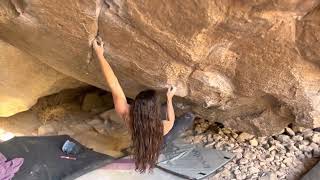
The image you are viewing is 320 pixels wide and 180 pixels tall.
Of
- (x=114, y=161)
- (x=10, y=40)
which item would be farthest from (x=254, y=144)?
(x=10, y=40)

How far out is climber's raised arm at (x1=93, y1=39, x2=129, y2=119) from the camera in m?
2.00

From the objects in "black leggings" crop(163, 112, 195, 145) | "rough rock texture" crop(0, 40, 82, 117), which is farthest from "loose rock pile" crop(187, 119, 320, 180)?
"rough rock texture" crop(0, 40, 82, 117)

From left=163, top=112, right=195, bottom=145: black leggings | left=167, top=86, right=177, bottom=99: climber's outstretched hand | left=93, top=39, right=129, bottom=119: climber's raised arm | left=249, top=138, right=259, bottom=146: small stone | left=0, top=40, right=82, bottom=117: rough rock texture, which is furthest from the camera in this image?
left=249, top=138, right=259, bottom=146: small stone

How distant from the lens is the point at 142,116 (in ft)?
6.66

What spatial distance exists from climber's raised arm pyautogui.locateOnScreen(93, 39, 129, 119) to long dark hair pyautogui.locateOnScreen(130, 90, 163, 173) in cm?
4

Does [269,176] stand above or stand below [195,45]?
below

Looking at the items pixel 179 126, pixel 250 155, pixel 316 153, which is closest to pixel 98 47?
pixel 179 126

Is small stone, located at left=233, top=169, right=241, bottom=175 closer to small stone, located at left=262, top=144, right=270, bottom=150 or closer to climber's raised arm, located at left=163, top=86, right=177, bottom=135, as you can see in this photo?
small stone, located at left=262, top=144, right=270, bottom=150

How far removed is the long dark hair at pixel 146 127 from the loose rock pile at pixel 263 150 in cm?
59

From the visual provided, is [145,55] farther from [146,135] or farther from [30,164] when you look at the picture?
[30,164]

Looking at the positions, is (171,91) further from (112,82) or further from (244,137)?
(244,137)

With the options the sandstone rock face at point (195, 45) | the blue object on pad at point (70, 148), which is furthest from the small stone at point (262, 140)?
the blue object on pad at point (70, 148)

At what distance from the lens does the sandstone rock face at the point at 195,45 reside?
70.6 inches

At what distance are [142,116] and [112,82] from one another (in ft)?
0.55
